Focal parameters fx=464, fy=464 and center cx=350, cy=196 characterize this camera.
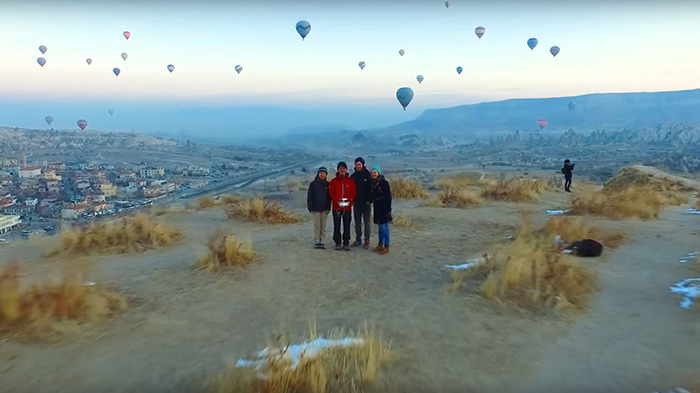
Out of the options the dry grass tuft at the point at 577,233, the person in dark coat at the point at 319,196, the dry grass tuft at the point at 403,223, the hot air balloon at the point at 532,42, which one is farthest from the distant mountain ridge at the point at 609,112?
the person in dark coat at the point at 319,196

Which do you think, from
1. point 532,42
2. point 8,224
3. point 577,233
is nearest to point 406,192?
point 577,233

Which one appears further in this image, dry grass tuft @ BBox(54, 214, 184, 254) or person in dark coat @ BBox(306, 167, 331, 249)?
dry grass tuft @ BBox(54, 214, 184, 254)

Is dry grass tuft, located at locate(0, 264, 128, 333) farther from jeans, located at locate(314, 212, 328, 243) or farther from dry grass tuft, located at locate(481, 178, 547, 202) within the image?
dry grass tuft, located at locate(481, 178, 547, 202)

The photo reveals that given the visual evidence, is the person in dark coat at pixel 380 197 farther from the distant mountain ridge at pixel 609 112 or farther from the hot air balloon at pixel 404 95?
the distant mountain ridge at pixel 609 112

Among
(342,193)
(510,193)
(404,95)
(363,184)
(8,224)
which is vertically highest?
(404,95)

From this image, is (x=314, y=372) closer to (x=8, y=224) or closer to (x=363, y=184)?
(x=363, y=184)

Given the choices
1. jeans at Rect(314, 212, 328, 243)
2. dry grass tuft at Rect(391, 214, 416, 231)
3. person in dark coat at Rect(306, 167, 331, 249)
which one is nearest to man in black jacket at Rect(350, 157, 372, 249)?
person in dark coat at Rect(306, 167, 331, 249)
